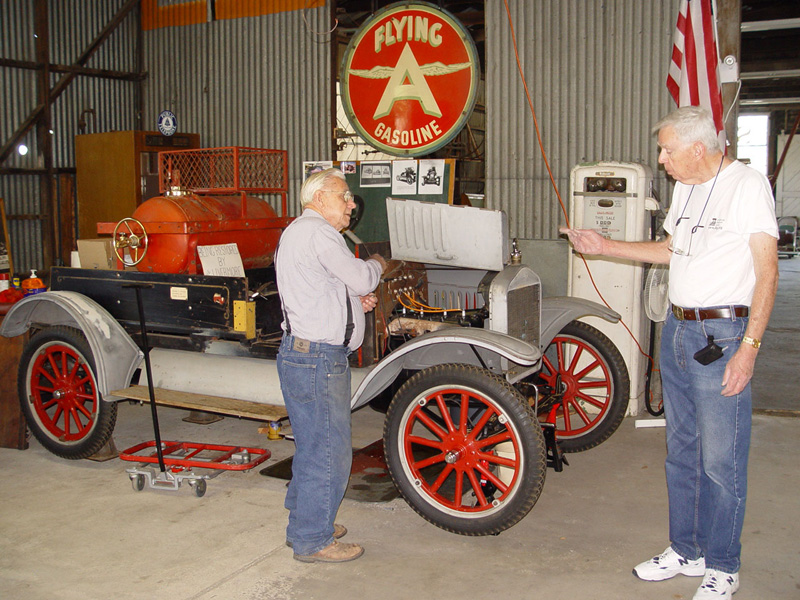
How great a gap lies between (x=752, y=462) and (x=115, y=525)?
3.54 metres

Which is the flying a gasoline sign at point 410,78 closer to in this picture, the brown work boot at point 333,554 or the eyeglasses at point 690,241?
the eyeglasses at point 690,241

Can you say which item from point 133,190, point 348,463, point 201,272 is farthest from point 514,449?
point 133,190

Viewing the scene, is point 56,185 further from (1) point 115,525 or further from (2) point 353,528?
(2) point 353,528

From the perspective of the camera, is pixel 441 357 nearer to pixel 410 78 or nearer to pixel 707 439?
pixel 707 439

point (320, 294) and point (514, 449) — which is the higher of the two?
point (320, 294)

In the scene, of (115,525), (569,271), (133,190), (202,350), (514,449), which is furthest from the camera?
(133,190)

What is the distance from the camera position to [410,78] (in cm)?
632

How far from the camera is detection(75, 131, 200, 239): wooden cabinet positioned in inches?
297

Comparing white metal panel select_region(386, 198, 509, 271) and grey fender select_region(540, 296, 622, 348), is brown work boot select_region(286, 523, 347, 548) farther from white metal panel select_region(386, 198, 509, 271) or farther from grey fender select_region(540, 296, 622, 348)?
grey fender select_region(540, 296, 622, 348)

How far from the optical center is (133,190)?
25.0 ft

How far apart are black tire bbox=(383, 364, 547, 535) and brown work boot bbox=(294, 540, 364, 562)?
392mm

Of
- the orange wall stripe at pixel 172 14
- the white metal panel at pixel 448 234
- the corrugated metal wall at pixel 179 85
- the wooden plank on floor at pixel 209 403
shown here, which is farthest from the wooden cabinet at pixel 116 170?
the white metal panel at pixel 448 234

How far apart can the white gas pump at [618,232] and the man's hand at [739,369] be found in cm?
261

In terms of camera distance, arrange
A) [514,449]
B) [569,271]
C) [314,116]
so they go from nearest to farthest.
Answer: [514,449]
[569,271]
[314,116]
